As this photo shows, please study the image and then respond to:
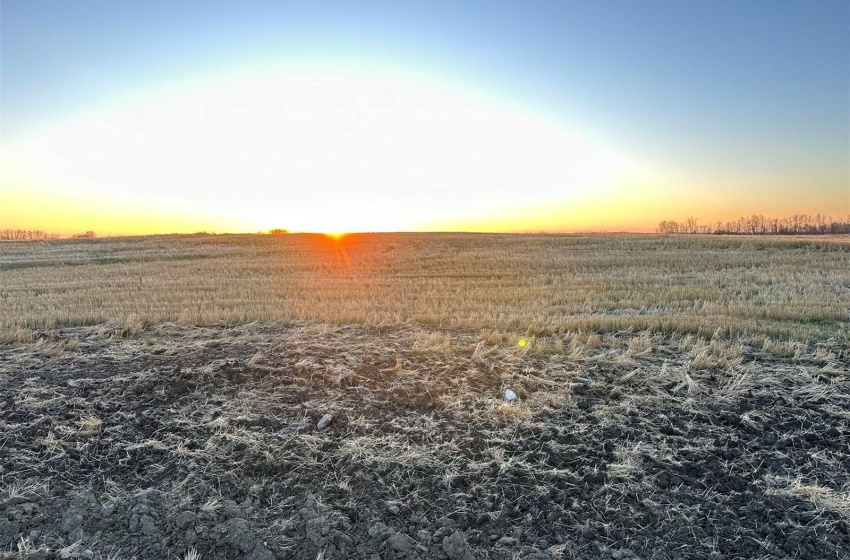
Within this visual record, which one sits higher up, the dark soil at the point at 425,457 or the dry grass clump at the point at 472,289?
the dry grass clump at the point at 472,289

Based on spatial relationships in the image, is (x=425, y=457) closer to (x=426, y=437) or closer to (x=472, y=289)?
(x=426, y=437)

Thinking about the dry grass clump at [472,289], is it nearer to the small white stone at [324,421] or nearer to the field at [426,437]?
the field at [426,437]

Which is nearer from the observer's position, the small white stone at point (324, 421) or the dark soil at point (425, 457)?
the dark soil at point (425, 457)

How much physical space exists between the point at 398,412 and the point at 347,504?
57.2 inches

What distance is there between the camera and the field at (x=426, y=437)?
137 inches

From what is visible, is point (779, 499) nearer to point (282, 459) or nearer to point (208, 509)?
point (282, 459)

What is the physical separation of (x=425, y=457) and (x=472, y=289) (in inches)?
448

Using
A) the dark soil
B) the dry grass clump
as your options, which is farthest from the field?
the dry grass clump

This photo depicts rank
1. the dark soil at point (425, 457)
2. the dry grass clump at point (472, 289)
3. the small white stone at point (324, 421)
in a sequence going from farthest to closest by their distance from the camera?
the dry grass clump at point (472, 289)
the small white stone at point (324, 421)
the dark soil at point (425, 457)

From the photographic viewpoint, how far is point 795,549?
3.35m

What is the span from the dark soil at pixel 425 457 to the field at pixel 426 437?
0.06 ft

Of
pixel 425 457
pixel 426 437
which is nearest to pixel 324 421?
pixel 426 437

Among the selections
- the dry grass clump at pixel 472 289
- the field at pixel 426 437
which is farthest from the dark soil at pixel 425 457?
the dry grass clump at pixel 472 289

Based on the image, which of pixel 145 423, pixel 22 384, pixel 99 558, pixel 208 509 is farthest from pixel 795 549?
pixel 22 384
